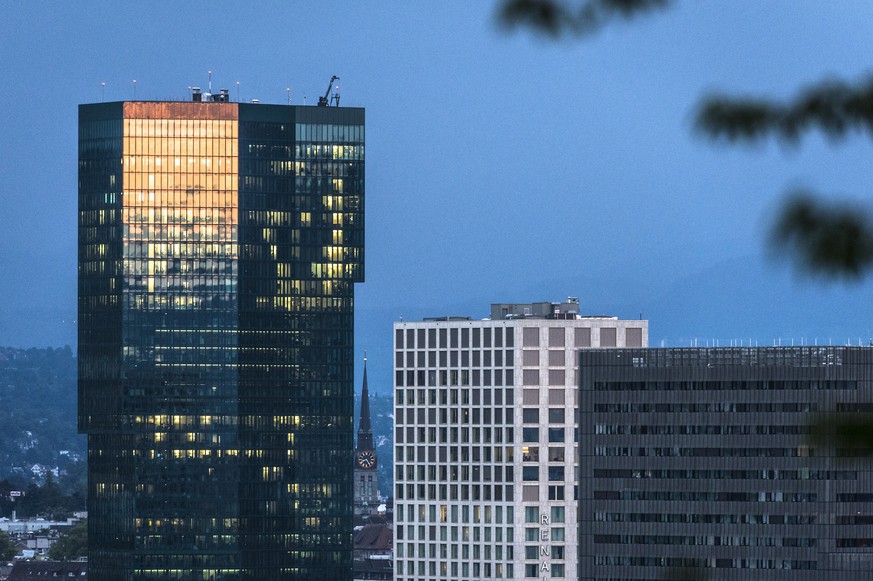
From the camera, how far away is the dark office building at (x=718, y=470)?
510ft

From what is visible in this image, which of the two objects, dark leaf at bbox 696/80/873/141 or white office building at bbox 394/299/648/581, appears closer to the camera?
dark leaf at bbox 696/80/873/141

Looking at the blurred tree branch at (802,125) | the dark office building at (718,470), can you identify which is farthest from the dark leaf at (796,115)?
the dark office building at (718,470)

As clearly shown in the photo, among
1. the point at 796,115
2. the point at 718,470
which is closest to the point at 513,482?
the point at 718,470

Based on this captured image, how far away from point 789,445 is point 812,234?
145m

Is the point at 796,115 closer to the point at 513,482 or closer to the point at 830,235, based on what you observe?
the point at 830,235

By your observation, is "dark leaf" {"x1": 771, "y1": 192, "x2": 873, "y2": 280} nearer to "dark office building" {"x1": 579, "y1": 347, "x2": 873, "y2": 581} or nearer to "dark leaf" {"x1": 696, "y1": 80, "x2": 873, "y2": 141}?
"dark leaf" {"x1": 696, "y1": 80, "x2": 873, "y2": 141}

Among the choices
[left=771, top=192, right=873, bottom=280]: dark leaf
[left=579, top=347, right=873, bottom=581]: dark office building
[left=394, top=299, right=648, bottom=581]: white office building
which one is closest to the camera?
[left=771, top=192, right=873, bottom=280]: dark leaf

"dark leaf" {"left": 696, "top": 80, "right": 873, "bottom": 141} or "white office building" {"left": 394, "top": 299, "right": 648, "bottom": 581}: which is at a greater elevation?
"dark leaf" {"left": 696, "top": 80, "right": 873, "bottom": 141}

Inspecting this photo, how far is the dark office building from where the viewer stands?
155 metres

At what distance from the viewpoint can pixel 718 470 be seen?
160 metres

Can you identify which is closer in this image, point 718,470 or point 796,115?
point 796,115

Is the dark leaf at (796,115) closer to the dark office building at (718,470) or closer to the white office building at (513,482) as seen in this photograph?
the dark office building at (718,470)

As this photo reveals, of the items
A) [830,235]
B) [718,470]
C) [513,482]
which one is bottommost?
[513,482]

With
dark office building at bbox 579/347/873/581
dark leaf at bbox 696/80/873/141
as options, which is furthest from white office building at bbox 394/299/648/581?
dark leaf at bbox 696/80/873/141
